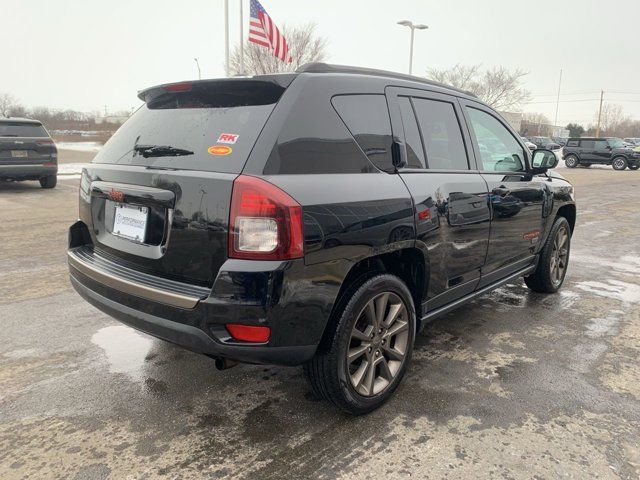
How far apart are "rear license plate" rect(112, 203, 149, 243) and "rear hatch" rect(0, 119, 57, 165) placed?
10.1m

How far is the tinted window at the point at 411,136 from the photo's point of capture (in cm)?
296

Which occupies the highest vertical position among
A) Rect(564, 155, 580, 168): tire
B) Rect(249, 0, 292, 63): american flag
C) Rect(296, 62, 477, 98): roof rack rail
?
Rect(249, 0, 292, 63): american flag

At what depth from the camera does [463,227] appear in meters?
3.24

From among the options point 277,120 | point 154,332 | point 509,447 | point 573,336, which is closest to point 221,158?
point 277,120

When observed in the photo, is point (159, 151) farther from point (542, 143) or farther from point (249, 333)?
point (542, 143)

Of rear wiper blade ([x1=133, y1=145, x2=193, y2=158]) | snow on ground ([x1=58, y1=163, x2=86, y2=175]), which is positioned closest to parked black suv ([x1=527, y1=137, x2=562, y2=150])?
snow on ground ([x1=58, y1=163, x2=86, y2=175])

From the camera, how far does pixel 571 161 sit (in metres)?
27.8

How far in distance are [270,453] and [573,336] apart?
2691 millimetres

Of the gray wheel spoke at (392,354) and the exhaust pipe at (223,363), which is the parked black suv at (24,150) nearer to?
the exhaust pipe at (223,363)

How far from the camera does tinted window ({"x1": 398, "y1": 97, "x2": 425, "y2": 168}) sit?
2.96m

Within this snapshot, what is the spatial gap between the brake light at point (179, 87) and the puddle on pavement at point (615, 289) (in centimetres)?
438

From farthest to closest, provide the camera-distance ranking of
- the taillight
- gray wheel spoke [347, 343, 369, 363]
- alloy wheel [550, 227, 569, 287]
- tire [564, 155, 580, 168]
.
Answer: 1. tire [564, 155, 580, 168]
2. alloy wheel [550, 227, 569, 287]
3. gray wheel spoke [347, 343, 369, 363]
4. the taillight

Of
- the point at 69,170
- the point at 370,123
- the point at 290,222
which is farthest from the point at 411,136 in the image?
the point at 69,170

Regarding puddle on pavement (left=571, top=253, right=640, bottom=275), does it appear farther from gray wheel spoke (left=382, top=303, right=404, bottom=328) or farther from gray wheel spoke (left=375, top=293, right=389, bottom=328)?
gray wheel spoke (left=375, top=293, right=389, bottom=328)
